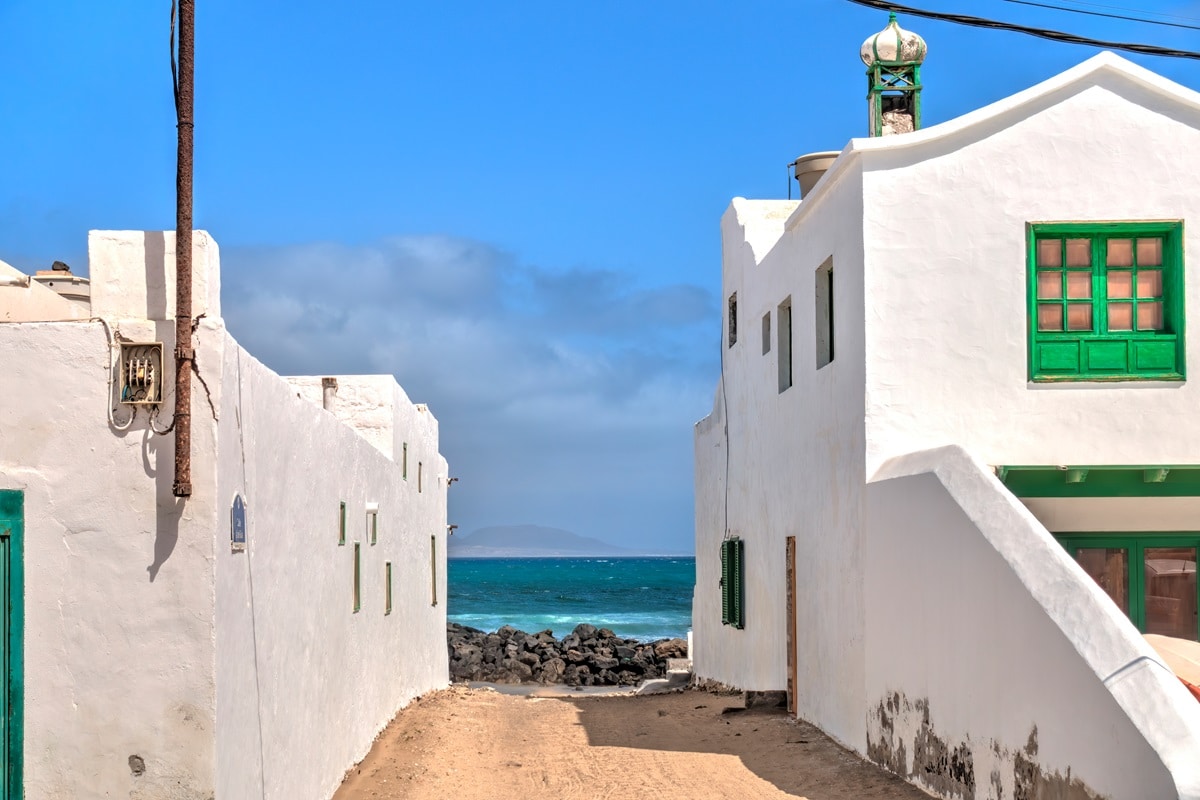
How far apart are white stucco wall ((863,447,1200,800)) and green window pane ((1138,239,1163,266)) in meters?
3.04

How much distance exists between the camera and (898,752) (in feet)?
35.8

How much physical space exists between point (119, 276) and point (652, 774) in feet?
22.8

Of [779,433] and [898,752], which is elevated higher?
[779,433]

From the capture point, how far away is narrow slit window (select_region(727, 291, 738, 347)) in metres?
20.1

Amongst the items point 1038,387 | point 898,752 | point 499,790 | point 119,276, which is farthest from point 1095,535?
point 119,276

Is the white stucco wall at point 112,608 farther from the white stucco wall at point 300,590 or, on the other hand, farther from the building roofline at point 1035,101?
the building roofline at point 1035,101

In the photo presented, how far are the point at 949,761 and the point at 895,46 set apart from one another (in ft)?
33.1

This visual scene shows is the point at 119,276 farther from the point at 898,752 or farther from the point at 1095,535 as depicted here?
the point at 1095,535

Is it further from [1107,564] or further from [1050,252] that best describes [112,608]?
[1107,564]

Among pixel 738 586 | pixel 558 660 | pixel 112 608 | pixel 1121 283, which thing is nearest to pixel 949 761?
pixel 1121 283

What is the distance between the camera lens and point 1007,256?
39.7 ft

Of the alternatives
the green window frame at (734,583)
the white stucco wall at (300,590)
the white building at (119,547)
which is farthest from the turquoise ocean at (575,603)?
the white building at (119,547)

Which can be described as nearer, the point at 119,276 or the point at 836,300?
the point at 119,276

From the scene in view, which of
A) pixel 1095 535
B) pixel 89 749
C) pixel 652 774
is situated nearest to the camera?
pixel 89 749
